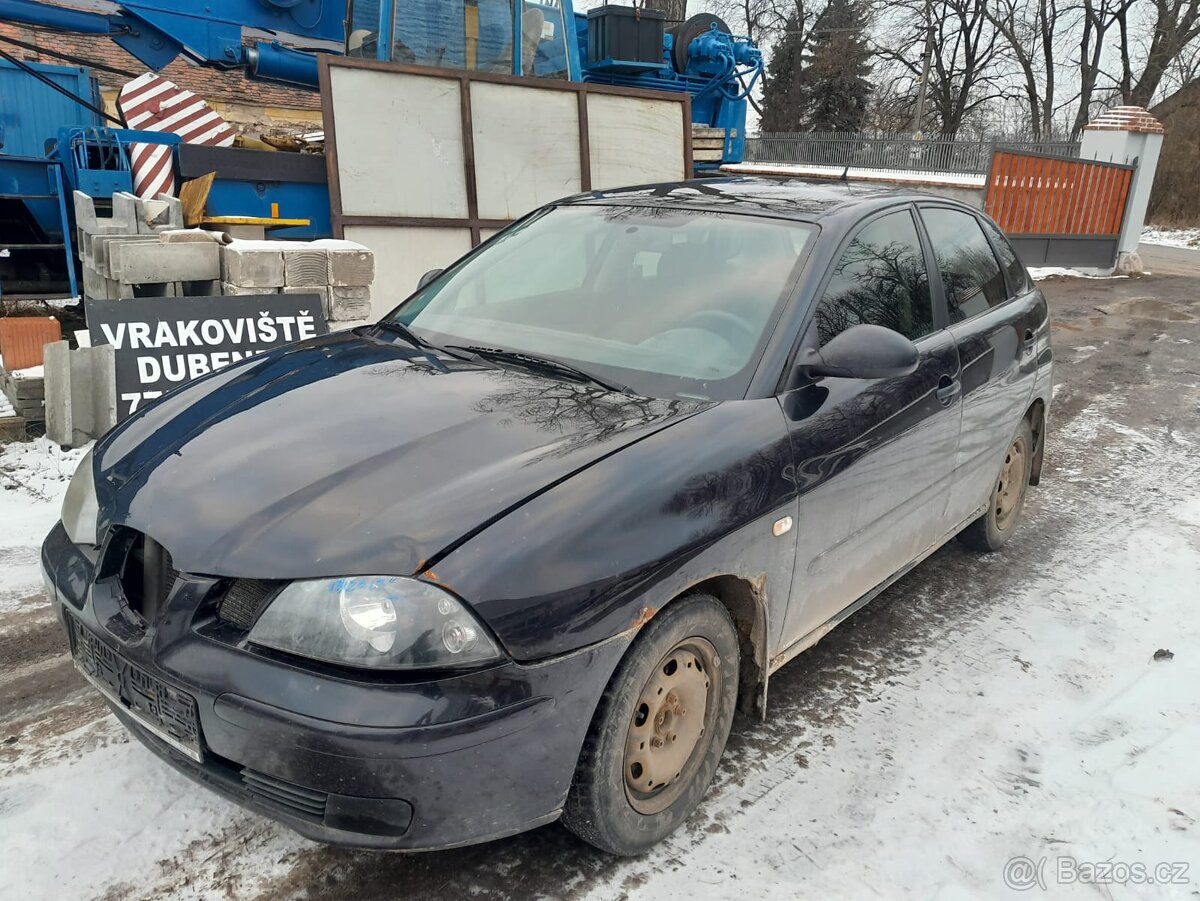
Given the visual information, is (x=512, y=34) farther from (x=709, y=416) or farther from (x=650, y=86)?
(x=709, y=416)

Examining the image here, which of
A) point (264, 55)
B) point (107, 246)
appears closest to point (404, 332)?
point (107, 246)

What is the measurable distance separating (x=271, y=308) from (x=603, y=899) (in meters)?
4.46

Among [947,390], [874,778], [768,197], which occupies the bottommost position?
[874,778]

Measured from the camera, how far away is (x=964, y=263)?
3959 mm

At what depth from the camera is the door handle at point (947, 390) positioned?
340 cm

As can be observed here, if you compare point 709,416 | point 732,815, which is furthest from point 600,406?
point 732,815

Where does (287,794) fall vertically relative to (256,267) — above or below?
below

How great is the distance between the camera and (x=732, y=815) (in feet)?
8.49

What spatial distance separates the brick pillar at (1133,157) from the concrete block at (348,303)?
1508cm

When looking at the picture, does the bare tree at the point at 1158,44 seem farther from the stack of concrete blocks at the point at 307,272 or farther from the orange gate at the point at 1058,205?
the stack of concrete blocks at the point at 307,272

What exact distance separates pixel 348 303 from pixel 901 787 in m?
4.67

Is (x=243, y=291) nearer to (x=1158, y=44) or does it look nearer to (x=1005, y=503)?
(x=1005, y=503)

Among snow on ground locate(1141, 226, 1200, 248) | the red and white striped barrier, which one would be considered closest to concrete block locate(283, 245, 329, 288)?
the red and white striped barrier

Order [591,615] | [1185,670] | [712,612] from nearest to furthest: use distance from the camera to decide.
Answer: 1. [591,615]
2. [712,612]
3. [1185,670]
